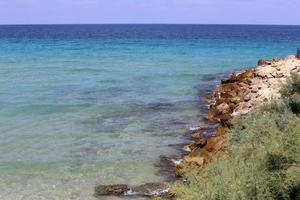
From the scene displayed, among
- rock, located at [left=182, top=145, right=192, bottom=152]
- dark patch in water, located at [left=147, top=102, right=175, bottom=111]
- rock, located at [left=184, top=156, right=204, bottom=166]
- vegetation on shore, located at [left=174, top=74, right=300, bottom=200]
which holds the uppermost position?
vegetation on shore, located at [left=174, top=74, right=300, bottom=200]

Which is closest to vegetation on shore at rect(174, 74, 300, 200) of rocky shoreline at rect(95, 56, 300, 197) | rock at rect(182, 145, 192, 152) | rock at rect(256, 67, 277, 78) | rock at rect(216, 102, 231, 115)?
rocky shoreline at rect(95, 56, 300, 197)

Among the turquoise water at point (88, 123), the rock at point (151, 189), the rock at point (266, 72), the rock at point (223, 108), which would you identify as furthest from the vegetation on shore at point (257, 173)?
the rock at point (266, 72)

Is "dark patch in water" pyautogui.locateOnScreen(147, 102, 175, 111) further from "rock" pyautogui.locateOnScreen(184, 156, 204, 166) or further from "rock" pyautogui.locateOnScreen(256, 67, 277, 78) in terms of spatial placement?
"rock" pyautogui.locateOnScreen(184, 156, 204, 166)

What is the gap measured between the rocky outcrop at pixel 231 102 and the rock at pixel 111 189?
2.05 m

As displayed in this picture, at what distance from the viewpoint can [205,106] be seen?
30188 millimetres

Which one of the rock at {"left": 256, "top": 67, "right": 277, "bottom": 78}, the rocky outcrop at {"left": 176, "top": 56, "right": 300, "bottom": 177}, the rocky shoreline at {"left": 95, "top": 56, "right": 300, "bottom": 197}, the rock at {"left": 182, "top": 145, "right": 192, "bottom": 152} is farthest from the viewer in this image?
the rock at {"left": 256, "top": 67, "right": 277, "bottom": 78}

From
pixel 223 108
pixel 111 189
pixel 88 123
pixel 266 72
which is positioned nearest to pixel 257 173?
pixel 111 189

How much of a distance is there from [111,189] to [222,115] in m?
10.5

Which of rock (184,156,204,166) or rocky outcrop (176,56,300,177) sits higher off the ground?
rocky outcrop (176,56,300,177)

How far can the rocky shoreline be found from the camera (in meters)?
16.4

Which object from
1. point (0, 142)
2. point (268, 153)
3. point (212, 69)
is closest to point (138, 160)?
point (0, 142)

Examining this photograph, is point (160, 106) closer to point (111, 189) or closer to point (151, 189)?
point (151, 189)

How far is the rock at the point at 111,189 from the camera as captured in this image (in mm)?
16141

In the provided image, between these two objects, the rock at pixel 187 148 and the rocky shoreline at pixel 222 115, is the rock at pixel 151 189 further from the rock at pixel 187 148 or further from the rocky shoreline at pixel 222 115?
the rock at pixel 187 148
